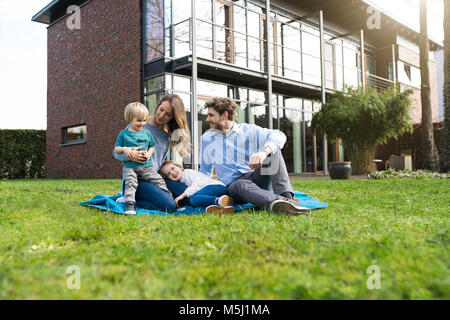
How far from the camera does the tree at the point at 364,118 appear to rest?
1014 centimetres

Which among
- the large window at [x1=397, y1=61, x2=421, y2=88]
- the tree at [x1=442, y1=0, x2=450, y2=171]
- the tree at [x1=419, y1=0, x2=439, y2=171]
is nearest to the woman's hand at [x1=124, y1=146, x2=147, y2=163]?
the tree at [x1=442, y1=0, x2=450, y2=171]

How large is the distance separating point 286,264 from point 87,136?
1149 centimetres

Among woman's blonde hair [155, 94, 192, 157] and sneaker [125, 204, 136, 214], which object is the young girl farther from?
sneaker [125, 204, 136, 214]

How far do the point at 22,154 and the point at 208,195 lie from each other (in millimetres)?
13644

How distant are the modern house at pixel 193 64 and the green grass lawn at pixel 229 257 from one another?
6338mm

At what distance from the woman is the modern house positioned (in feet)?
15.7

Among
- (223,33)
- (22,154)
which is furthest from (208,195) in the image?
(22,154)

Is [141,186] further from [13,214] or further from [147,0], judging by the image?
[147,0]

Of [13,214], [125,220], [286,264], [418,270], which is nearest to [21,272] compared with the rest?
[286,264]

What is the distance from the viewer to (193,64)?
853 centimetres

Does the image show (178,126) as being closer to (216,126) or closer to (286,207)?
(216,126)

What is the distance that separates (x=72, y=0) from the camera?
41.1 feet

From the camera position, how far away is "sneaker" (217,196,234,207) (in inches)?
129

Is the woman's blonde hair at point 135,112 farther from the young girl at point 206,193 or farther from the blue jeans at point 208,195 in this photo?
the blue jeans at point 208,195
